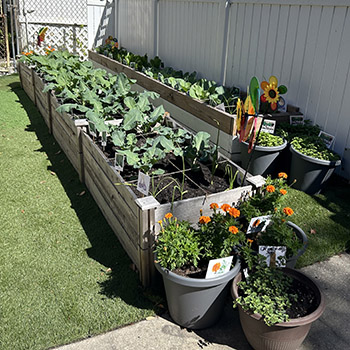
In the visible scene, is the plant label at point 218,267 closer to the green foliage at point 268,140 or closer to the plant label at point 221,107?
the green foliage at point 268,140

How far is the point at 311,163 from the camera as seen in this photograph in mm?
4426

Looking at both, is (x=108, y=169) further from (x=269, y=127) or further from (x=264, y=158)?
(x=264, y=158)

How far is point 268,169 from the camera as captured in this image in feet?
15.8

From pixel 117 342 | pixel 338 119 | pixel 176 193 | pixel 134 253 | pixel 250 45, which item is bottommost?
pixel 117 342

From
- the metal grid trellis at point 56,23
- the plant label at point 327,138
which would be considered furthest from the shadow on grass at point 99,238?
the metal grid trellis at point 56,23

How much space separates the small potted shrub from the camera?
293cm

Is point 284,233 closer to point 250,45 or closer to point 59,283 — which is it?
point 59,283

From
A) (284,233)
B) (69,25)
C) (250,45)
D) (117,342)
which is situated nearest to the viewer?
(117,342)

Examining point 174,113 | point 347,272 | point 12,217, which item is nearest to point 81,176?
point 12,217

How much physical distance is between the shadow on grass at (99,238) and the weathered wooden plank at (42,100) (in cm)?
45

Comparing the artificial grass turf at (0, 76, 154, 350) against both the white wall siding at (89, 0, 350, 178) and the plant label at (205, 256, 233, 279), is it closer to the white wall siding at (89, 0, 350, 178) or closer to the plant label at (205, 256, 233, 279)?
the plant label at (205, 256, 233, 279)

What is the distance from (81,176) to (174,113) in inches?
84.0

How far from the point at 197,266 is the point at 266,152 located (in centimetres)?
222

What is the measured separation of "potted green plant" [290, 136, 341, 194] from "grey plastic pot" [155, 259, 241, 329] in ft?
6.96
